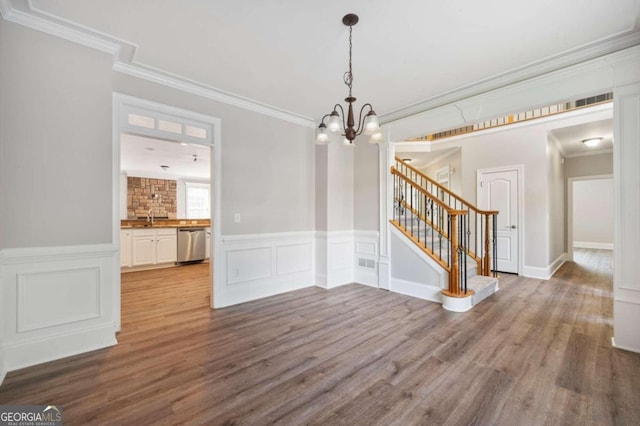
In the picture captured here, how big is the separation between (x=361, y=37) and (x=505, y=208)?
4.94 meters

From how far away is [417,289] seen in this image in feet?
13.6

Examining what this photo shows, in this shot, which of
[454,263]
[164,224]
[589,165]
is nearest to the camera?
[454,263]

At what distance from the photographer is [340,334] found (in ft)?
9.49

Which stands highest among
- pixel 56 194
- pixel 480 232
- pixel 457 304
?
pixel 56 194

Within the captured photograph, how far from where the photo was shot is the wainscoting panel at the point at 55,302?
87.8 inches

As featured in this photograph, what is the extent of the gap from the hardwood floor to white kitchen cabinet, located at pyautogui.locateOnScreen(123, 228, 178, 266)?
304 centimetres

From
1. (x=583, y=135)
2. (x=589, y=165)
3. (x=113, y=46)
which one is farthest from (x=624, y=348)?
(x=589, y=165)

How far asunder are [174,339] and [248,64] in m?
2.95

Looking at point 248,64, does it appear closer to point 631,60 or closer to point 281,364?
point 281,364

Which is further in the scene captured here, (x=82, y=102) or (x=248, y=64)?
(x=248, y=64)

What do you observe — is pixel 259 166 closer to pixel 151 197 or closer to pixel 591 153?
pixel 151 197

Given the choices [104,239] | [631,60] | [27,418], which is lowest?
[27,418]

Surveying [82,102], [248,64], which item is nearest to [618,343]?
[248,64]

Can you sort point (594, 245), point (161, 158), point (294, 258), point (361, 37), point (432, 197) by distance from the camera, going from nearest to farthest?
point (361, 37), point (432, 197), point (294, 258), point (161, 158), point (594, 245)
